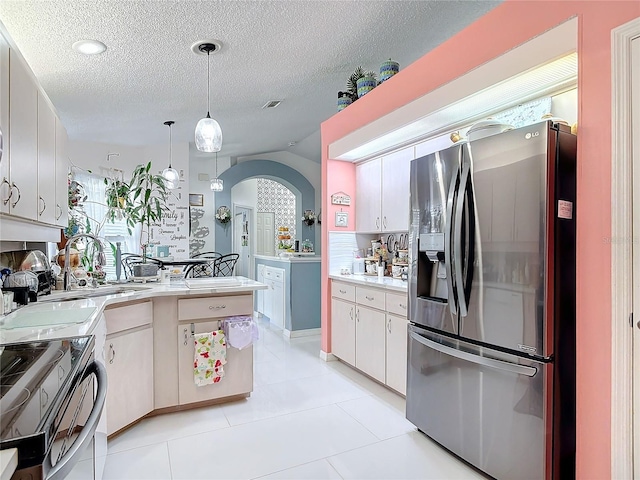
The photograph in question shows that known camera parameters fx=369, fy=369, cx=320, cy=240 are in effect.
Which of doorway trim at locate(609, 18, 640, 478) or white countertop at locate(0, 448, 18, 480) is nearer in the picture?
white countertop at locate(0, 448, 18, 480)

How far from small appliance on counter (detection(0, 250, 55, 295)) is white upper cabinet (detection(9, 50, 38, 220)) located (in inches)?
18.4

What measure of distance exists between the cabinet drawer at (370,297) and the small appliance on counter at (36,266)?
7.57 ft

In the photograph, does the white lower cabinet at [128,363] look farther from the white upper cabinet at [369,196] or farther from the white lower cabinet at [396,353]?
the white upper cabinet at [369,196]

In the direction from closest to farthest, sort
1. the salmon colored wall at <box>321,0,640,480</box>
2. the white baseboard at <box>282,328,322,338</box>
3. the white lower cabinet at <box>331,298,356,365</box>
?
the salmon colored wall at <box>321,0,640,480</box>
the white lower cabinet at <box>331,298,356,365</box>
the white baseboard at <box>282,328,322,338</box>

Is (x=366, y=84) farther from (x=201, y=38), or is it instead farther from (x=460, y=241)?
(x=460, y=241)

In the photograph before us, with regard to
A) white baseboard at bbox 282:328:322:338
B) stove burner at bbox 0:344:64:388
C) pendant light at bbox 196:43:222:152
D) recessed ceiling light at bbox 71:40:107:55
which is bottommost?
white baseboard at bbox 282:328:322:338

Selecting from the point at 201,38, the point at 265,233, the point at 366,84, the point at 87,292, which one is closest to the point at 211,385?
the point at 87,292

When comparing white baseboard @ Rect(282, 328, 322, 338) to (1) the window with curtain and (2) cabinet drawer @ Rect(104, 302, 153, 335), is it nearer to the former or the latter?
(1) the window with curtain

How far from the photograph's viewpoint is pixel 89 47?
100 inches

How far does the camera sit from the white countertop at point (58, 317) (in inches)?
55.1

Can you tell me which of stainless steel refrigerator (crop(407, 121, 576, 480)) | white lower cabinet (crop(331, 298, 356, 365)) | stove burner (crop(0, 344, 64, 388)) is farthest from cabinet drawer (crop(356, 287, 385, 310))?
stove burner (crop(0, 344, 64, 388))

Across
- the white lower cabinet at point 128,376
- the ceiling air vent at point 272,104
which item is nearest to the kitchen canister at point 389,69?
the ceiling air vent at point 272,104

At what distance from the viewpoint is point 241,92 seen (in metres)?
3.84

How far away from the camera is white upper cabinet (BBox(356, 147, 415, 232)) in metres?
3.33
